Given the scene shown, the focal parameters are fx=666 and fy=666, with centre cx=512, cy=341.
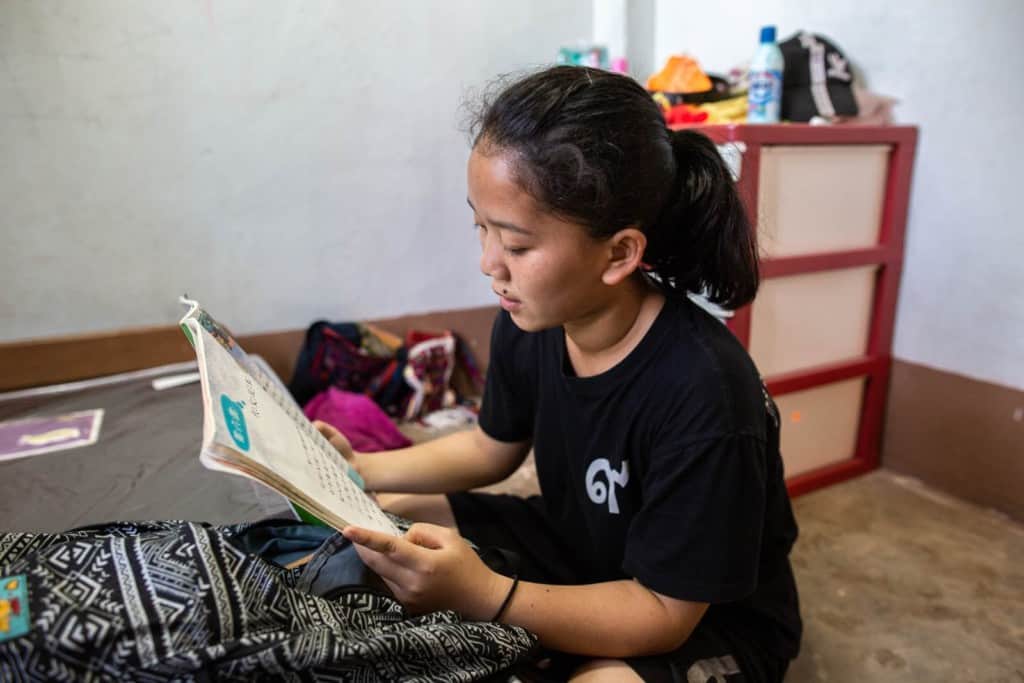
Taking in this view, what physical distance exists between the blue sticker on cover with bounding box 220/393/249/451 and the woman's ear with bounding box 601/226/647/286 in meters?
0.36

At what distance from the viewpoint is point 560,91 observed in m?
0.63

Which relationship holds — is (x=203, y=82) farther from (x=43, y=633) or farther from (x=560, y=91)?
(x=43, y=633)

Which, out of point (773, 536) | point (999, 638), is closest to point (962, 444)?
point (999, 638)

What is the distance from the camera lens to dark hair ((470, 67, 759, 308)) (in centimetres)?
61

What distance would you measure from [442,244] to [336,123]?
449mm

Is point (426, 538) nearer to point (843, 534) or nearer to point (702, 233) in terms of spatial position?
point (702, 233)

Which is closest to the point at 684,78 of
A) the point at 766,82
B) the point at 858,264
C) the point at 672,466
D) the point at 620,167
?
the point at 766,82

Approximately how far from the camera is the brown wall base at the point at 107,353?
5.01 ft

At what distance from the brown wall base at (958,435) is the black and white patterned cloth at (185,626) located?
4.46 ft

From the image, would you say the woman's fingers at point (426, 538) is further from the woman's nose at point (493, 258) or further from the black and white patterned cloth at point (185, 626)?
the woman's nose at point (493, 258)

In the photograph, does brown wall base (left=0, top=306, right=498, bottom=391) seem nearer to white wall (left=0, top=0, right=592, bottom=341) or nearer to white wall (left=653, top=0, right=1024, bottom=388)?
white wall (left=0, top=0, right=592, bottom=341)

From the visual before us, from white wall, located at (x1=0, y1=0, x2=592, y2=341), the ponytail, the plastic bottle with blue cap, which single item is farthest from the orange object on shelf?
the ponytail

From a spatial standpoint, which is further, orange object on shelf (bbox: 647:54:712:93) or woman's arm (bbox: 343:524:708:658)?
orange object on shelf (bbox: 647:54:712:93)

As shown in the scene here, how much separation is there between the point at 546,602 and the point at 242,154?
4.83 feet
